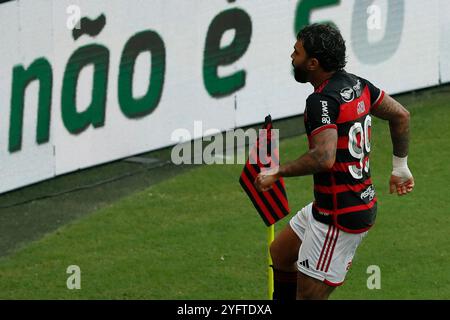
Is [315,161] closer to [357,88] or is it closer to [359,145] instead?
[359,145]

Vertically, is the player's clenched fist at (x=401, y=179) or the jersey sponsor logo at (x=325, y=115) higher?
the jersey sponsor logo at (x=325, y=115)

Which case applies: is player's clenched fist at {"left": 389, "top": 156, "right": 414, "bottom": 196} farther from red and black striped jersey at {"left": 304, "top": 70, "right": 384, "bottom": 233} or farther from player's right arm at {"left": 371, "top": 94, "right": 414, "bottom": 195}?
red and black striped jersey at {"left": 304, "top": 70, "right": 384, "bottom": 233}

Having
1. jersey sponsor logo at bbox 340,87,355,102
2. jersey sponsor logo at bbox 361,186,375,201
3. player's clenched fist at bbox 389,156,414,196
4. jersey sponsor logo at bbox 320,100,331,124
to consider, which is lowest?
jersey sponsor logo at bbox 361,186,375,201

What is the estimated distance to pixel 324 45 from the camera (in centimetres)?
731

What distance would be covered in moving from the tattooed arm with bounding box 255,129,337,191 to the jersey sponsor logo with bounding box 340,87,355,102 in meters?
0.28

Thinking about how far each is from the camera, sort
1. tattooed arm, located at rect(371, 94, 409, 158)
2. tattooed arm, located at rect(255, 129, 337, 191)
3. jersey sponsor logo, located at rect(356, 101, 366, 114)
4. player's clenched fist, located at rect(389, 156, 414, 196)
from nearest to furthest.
A: 1. tattooed arm, located at rect(255, 129, 337, 191)
2. jersey sponsor logo, located at rect(356, 101, 366, 114)
3. tattooed arm, located at rect(371, 94, 409, 158)
4. player's clenched fist, located at rect(389, 156, 414, 196)

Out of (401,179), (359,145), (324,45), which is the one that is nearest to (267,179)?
Answer: (359,145)

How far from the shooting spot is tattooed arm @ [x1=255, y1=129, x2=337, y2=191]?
7098mm

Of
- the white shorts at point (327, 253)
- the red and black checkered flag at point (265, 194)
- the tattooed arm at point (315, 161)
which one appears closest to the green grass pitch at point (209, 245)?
the red and black checkered flag at point (265, 194)

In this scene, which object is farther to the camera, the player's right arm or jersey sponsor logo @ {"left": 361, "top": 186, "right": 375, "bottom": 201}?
the player's right arm

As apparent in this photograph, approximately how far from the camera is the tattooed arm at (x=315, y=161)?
23.3 feet

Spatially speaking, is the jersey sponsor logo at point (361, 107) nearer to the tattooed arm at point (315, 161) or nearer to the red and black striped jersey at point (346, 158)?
the red and black striped jersey at point (346, 158)

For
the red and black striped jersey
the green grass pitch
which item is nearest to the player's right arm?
the red and black striped jersey

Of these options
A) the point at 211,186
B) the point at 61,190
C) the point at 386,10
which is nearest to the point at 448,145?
the point at 386,10
